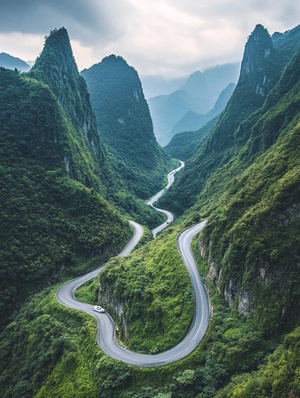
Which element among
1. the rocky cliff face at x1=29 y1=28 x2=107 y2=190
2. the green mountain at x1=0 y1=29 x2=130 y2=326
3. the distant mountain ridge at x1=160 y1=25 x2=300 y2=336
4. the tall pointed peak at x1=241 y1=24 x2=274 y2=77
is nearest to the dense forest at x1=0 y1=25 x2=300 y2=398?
the distant mountain ridge at x1=160 y1=25 x2=300 y2=336

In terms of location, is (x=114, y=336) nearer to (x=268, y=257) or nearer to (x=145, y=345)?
(x=145, y=345)

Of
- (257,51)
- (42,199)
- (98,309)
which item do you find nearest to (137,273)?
(98,309)

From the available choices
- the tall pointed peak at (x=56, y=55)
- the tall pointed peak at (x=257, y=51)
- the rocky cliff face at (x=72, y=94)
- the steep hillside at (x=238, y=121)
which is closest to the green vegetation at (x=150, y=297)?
the rocky cliff face at (x=72, y=94)

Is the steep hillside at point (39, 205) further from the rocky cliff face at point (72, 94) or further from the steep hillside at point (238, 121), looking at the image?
the steep hillside at point (238, 121)

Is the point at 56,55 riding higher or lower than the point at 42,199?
higher

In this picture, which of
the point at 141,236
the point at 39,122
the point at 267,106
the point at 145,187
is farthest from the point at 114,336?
the point at 145,187

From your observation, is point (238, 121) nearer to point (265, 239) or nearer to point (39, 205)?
point (39, 205)
